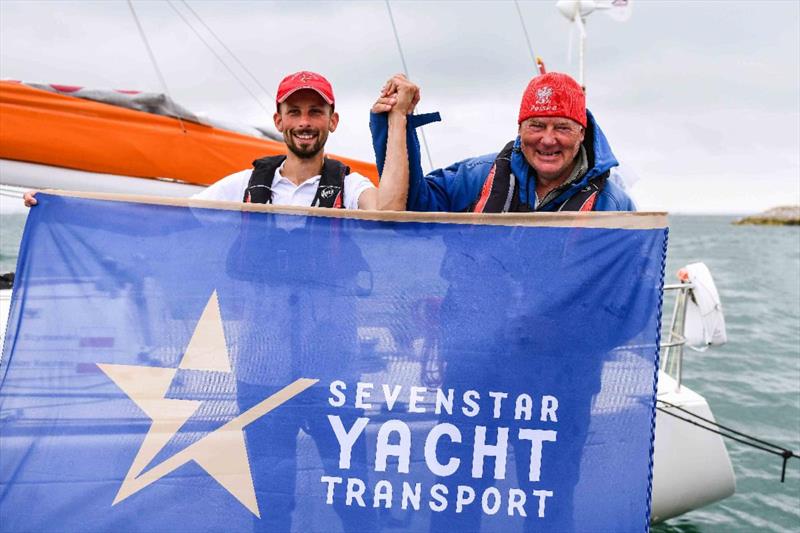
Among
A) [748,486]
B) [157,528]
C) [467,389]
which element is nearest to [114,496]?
[157,528]

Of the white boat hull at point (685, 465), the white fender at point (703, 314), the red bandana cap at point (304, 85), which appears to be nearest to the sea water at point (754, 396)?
the white boat hull at point (685, 465)

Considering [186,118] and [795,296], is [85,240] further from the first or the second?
[795,296]

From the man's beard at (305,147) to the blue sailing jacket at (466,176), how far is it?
37 centimetres

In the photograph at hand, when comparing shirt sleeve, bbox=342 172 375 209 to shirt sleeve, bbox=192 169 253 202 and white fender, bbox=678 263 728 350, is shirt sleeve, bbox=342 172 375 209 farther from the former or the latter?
white fender, bbox=678 263 728 350

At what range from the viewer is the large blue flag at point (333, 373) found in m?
2.54

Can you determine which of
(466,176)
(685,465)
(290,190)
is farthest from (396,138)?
(685,465)

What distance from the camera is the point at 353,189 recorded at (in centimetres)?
328

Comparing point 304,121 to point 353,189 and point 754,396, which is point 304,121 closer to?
Answer: point 353,189

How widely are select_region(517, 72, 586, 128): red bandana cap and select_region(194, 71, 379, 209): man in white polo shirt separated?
76 centimetres

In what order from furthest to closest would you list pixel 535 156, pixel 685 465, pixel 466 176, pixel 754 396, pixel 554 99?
pixel 754 396
pixel 685 465
pixel 466 176
pixel 535 156
pixel 554 99

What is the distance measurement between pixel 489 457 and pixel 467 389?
0.24m

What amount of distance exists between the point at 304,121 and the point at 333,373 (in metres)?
1.22

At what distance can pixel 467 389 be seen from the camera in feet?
8.45

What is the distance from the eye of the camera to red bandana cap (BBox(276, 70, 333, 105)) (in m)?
3.21
